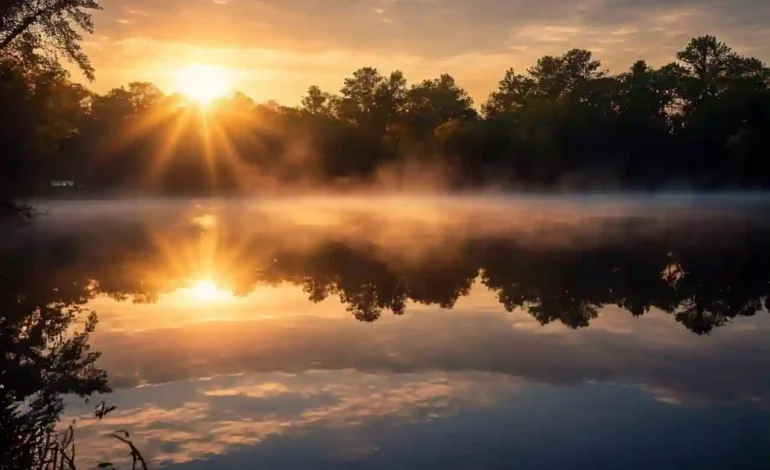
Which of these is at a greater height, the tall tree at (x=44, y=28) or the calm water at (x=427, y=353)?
the tall tree at (x=44, y=28)

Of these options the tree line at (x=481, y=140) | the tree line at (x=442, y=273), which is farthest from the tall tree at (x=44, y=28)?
the tree line at (x=481, y=140)

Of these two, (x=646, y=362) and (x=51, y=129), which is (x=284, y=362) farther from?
(x=51, y=129)

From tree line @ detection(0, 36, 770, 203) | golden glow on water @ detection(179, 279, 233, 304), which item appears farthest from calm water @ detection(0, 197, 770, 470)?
tree line @ detection(0, 36, 770, 203)

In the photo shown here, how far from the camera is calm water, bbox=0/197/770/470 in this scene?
873 cm

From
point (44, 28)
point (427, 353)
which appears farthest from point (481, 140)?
point (427, 353)

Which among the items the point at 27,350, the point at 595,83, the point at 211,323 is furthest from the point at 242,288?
the point at 595,83

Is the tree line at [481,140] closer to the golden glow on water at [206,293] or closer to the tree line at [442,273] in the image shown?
the tree line at [442,273]

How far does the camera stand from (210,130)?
10525 centimetres

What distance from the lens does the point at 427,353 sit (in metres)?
13.2

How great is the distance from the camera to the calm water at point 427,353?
28.7 feet

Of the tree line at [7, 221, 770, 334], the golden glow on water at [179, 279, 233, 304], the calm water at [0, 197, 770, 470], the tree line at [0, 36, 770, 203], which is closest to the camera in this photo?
the calm water at [0, 197, 770, 470]

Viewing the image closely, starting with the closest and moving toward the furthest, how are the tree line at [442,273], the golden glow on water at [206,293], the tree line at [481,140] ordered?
the tree line at [442,273] < the golden glow on water at [206,293] < the tree line at [481,140]

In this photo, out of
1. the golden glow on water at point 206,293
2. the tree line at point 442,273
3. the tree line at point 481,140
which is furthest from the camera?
the tree line at point 481,140

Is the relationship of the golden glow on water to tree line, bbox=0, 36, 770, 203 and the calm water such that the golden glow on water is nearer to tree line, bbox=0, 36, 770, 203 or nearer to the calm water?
the calm water
